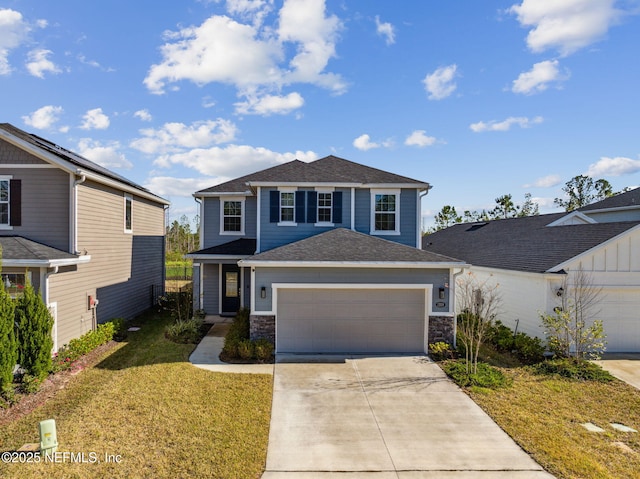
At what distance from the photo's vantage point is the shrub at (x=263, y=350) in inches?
373

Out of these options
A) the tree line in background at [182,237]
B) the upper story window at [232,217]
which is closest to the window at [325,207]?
the upper story window at [232,217]

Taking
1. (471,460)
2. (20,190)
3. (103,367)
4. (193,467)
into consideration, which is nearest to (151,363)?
(103,367)

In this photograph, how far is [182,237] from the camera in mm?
40562

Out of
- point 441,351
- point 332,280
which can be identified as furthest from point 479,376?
point 332,280

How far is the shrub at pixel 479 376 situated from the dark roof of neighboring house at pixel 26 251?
10927 millimetres

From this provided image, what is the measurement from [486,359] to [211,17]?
13.9m

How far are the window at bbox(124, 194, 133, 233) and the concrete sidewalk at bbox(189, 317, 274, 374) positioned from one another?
5998 mm

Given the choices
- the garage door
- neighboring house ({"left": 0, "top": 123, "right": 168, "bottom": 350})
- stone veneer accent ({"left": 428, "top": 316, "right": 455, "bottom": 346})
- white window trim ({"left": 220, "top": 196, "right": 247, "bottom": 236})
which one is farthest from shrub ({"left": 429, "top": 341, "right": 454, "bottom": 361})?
neighboring house ({"left": 0, "top": 123, "right": 168, "bottom": 350})

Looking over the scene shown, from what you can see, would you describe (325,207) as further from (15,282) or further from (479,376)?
(15,282)

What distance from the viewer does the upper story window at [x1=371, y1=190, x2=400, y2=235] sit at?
13223 millimetres

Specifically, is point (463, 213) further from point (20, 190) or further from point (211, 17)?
point (20, 190)

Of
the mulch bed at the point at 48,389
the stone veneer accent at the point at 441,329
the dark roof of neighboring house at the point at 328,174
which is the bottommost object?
the mulch bed at the point at 48,389

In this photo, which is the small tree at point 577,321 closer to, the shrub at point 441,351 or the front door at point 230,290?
the shrub at point 441,351

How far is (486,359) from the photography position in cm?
1004
